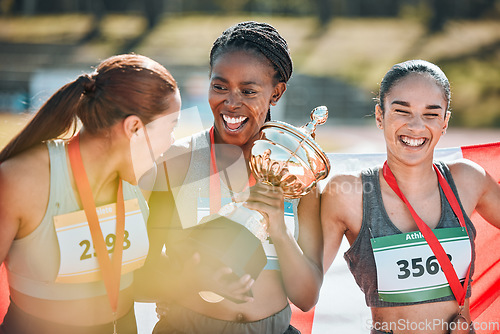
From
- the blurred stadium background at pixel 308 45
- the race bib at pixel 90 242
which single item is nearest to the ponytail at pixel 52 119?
the race bib at pixel 90 242

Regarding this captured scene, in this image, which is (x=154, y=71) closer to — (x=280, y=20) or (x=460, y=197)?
(x=460, y=197)

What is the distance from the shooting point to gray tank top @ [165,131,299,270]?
2178mm

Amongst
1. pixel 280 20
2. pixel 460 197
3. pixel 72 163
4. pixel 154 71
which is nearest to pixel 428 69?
pixel 460 197

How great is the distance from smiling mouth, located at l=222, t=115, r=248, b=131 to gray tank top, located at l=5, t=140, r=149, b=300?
0.65 m

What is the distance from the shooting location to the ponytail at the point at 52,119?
77.0 inches

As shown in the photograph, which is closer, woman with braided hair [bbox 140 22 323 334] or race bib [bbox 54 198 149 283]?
race bib [bbox 54 198 149 283]

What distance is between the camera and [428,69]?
7.82 feet

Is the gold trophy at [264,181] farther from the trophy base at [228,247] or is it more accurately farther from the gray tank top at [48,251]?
the gray tank top at [48,251]

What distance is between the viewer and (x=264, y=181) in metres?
2.04

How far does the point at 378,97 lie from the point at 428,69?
28 cm

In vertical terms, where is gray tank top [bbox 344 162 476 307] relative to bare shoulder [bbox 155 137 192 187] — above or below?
Answer: below

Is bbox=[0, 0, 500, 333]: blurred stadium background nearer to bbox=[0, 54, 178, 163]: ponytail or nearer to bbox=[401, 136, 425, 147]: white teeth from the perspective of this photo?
bbox=[401, 136, 425, 147]: white teeth

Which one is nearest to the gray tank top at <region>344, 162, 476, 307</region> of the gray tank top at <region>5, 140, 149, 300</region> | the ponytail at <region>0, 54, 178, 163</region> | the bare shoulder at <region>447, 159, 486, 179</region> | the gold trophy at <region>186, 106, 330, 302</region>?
the bare shoulder at <region>447, 159, 486, 179</region>

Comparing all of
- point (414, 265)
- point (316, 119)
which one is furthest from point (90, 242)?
point (414, 265)
